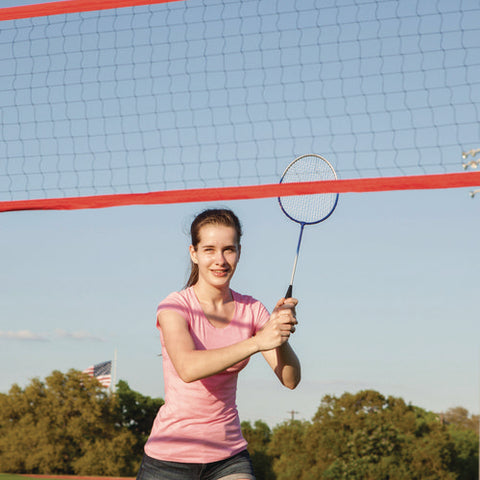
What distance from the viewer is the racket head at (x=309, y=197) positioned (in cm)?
448

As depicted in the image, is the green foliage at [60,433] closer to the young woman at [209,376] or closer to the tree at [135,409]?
the tree at [135,409]

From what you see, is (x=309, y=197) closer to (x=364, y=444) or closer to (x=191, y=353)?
(x=191, y=353)

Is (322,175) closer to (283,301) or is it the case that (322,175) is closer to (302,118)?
(283,301)

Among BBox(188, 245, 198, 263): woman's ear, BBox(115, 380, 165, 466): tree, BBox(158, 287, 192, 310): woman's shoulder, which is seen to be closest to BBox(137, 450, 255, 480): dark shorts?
BBox(158, 287, 192, 310): woman's shoulder

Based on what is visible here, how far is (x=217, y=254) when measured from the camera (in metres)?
3.39

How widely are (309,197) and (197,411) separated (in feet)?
5.57

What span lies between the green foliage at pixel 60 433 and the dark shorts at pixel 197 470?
37.6m

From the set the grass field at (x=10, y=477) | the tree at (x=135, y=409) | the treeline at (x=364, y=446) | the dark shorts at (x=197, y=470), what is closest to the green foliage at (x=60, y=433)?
the grass field at (x=10, y=477)

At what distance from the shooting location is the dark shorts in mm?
3297

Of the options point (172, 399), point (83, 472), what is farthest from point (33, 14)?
point (83, 472)

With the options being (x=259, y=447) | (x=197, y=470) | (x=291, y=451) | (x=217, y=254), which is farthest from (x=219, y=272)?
(x=259, y=447)

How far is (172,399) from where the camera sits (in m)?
3.33

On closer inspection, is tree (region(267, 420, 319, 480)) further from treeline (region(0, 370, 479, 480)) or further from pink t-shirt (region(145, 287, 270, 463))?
pink t-shirt (region(145, 287, 270, 463))

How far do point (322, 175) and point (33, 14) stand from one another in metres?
2.70
